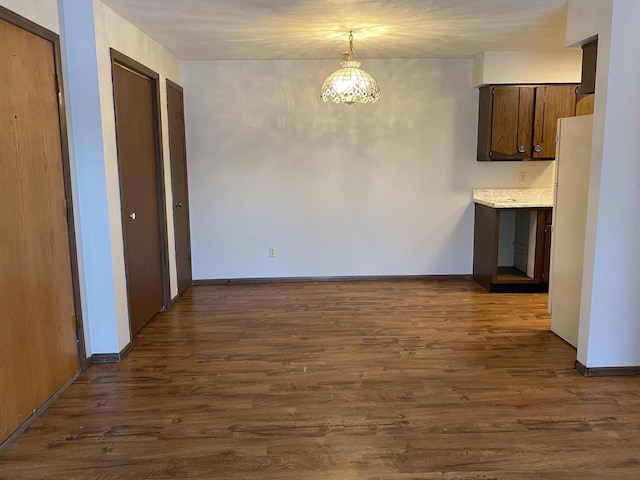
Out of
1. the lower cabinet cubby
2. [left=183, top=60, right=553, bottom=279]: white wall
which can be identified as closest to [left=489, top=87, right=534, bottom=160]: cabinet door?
[left=183, top=60, right=553, bottom=279]: white wall

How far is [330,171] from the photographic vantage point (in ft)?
18.0

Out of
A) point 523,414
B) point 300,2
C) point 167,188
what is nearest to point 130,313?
point 167,188

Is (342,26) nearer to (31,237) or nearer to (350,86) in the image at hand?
(350,86)

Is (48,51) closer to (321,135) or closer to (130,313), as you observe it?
(130,313)

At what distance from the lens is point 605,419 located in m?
2.64

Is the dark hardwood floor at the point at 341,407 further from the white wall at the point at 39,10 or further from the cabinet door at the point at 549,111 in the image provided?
the white wall at the point at 39,10

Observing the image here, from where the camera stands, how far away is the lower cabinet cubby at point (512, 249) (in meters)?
4.98

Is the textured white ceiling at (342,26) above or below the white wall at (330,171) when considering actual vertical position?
above

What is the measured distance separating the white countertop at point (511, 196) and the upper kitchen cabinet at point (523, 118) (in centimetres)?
40

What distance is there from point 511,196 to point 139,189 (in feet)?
12.6

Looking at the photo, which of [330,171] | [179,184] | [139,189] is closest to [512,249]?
[330,171]

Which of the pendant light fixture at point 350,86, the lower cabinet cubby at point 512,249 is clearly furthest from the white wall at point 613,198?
the lower cabinet cubby at point 512,249

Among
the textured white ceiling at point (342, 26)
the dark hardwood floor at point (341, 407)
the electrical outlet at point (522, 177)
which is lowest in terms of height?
the dark hardwood floor at point (341, 407)

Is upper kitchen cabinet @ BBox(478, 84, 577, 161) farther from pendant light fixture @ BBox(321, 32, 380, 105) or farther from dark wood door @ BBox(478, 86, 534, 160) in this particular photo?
pendant light fixture @ BBox(321, 32, 380, 105)
